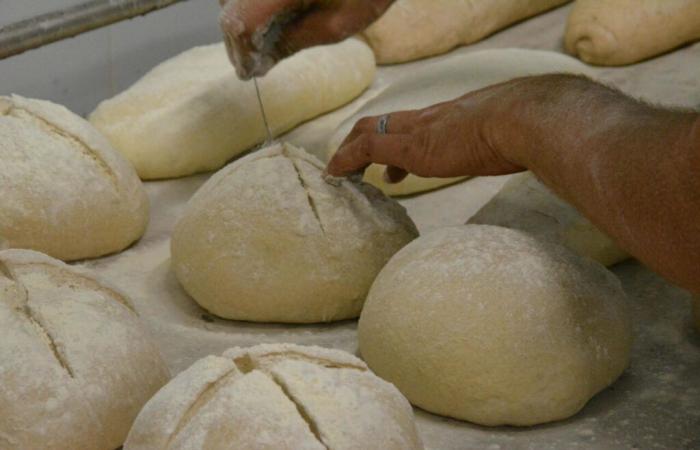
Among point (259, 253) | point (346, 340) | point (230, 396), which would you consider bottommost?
point (346, 340)

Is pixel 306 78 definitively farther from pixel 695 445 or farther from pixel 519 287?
pixel 695 445

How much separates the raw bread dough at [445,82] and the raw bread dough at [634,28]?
137mm

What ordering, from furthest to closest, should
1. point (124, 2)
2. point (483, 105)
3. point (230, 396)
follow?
point (124, 2), point (483, 105), point (230, 396)

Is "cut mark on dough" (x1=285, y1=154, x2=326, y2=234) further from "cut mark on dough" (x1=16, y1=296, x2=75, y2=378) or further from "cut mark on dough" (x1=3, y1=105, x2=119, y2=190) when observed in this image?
"cut mark on dough" (x1=16, y1=296, x2=75, y2=378)

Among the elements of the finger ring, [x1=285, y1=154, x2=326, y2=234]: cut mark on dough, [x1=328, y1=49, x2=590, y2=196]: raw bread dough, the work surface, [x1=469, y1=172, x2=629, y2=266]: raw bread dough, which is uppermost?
the finger ring

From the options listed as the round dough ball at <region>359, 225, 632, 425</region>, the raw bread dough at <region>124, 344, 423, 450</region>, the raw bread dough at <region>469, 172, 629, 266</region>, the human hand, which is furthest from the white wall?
the raw bread dough at <region>124, 344, 423, 450</region>

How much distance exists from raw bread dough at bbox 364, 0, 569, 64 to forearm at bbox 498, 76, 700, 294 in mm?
1445

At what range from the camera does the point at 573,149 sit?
1836 millimetres

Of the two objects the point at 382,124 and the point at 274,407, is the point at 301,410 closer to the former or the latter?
the point at 274,407

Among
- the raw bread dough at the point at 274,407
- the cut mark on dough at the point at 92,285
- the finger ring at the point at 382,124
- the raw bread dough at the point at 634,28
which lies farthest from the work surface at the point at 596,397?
the finger ring at the point at 382,124

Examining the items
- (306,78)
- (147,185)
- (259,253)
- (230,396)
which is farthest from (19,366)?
(306,78)

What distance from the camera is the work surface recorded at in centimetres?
181

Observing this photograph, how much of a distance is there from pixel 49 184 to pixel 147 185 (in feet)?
1.70

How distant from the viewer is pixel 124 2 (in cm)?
277
